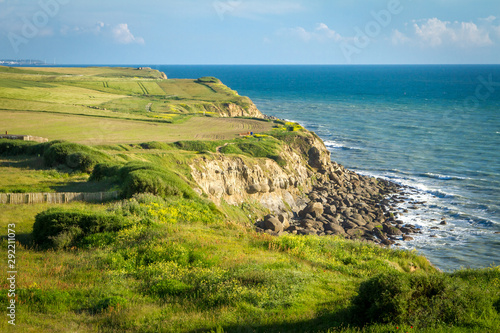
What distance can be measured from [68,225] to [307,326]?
11232 millimetres

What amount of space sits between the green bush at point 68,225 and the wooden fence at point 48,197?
413 cm

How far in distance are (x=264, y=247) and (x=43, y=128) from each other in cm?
4682

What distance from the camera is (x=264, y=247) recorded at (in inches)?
702

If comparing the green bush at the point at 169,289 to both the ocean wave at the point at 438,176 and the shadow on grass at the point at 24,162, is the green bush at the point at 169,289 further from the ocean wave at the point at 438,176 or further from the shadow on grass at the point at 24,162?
the ocean wave at the point at 438,176

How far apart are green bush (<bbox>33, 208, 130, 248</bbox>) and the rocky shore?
20.4 meters

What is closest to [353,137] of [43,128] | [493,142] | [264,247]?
[493,142]

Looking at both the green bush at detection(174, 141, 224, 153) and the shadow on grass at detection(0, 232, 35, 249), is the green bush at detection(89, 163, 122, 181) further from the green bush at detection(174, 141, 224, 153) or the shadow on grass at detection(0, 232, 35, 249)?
the green bush at detection(174, 141, 224, 153)

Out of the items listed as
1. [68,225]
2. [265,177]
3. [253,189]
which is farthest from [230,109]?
[68,225]

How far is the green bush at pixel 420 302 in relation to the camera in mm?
9938

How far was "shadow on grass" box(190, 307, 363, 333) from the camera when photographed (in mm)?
9914

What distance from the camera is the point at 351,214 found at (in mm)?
46719

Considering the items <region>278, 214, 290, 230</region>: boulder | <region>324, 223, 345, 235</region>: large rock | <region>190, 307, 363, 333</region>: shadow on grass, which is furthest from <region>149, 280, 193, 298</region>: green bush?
<region>324, 223, 345, 235</region>: large rock

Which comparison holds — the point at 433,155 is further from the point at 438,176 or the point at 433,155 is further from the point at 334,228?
the point at 334,228

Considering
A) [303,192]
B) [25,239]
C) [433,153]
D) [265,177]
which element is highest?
[433,153]
